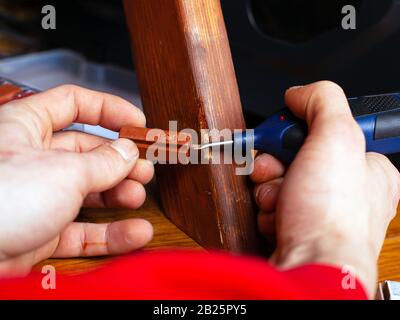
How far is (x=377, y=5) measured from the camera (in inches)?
24.4

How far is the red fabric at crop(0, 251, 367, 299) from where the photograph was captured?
0.92 ft

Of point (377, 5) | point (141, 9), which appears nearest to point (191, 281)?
point (141, 9)

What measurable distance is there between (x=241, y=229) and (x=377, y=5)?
0.32 meters

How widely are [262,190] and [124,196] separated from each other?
5.5 inches

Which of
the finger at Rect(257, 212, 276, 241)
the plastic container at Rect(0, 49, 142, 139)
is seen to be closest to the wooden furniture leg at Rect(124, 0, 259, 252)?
the finger at Rect(257, 212, 276, 241)

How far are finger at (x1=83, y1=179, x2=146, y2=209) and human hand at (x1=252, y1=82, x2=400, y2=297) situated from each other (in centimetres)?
13

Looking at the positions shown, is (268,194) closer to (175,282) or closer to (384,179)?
(384,179)

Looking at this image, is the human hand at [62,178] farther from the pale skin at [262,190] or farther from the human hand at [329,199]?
the human hand at [329,199]

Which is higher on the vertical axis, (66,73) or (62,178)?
(66,73)

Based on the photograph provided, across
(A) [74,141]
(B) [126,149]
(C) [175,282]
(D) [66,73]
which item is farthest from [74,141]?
(D) [66,73]

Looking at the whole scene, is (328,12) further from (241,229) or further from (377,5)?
(241,229)

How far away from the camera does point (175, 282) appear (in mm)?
286

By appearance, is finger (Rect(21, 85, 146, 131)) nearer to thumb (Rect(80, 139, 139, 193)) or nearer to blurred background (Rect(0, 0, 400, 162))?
thumb (Rect(80, 139, 139, 193))

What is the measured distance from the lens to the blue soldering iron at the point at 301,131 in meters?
0.48
